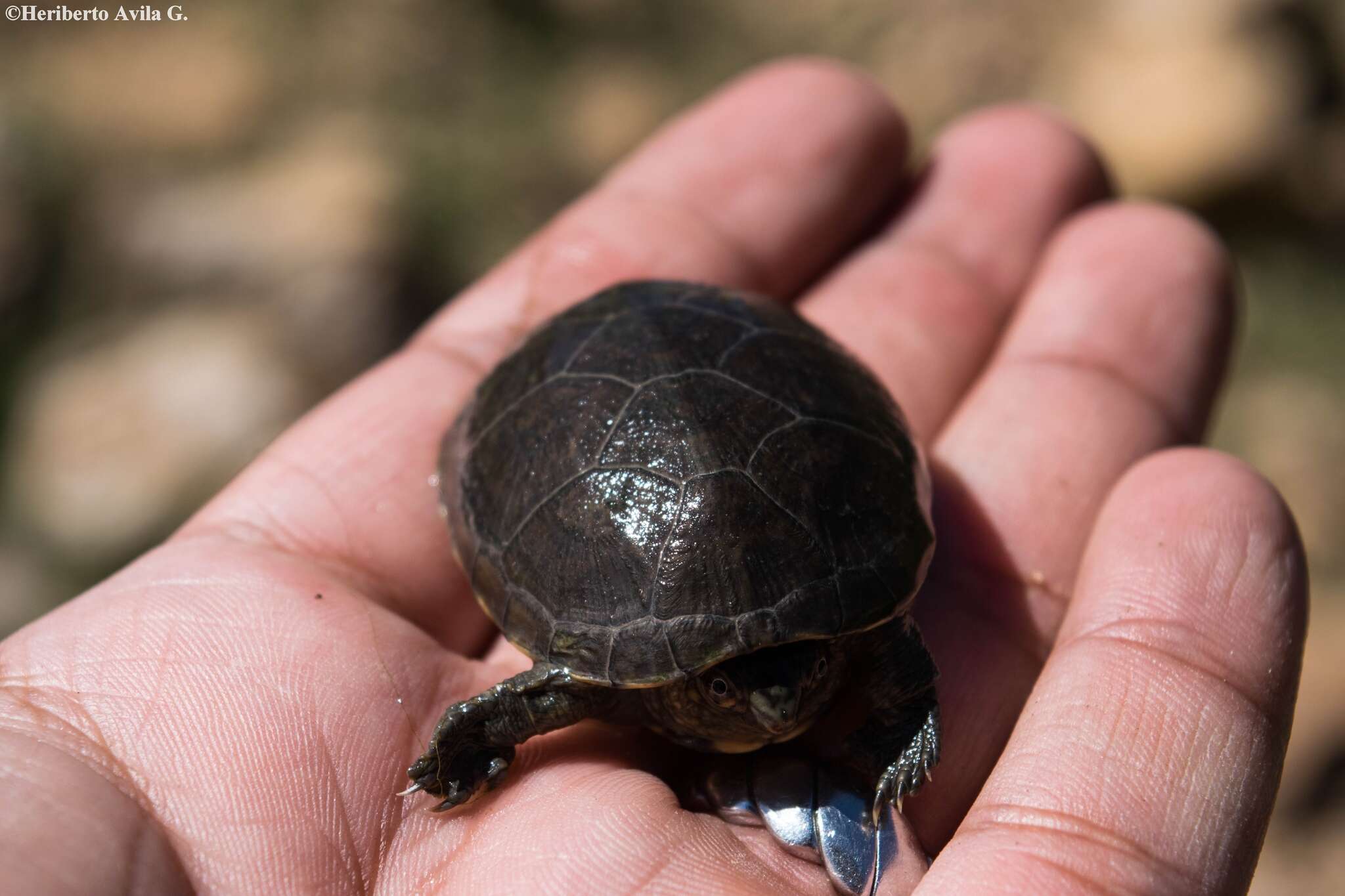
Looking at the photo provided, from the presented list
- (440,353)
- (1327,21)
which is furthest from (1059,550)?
(1327,21)

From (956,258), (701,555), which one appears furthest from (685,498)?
(956,258)

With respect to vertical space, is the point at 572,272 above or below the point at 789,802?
above

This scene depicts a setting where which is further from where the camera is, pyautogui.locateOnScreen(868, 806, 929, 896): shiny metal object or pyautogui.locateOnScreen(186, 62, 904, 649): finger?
pyautogui.locateOnScreen(186, 62, 904, 649): finger

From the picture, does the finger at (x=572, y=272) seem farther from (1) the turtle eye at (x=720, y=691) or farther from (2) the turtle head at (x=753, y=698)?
(1) the turtle eye at (x=720, y=691)

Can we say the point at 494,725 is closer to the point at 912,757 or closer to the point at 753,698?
the point at 753,698

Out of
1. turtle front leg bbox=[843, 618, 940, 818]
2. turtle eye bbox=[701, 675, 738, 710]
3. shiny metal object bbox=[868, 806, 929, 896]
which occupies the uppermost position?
turtle eye bbox=[701, 675, 738, 710]

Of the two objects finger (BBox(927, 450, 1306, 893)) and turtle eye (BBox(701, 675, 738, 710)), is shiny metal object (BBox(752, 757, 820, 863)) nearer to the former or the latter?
turtle eye (BBox(701, 675, 738, 710))

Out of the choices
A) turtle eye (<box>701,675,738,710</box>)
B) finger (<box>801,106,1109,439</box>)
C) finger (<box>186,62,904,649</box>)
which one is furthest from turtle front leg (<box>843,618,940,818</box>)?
finger (<box>186,62,904,649</box>)
